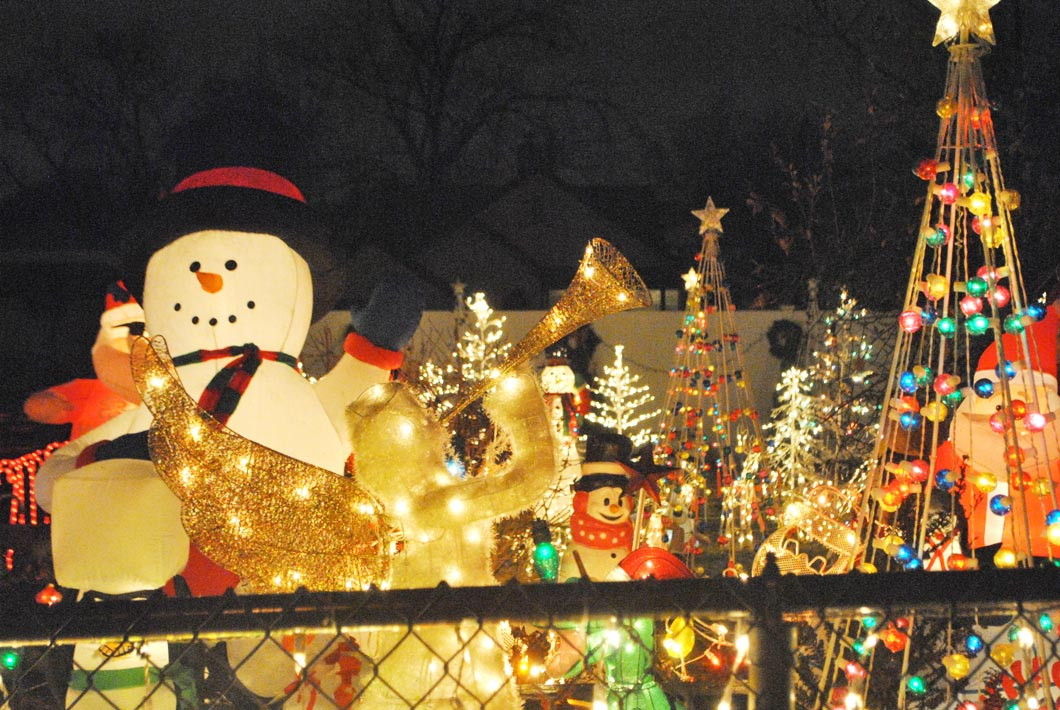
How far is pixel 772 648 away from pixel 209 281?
3234 mm

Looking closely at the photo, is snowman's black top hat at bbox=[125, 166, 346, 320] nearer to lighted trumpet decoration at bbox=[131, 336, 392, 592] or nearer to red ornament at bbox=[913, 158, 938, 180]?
lighted trumpet decoration at bbox=[131, 336, 392, 592]

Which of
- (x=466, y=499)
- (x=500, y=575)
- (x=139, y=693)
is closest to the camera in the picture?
(x=466, y=499)

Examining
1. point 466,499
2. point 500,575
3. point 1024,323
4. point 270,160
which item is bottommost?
point 500,575

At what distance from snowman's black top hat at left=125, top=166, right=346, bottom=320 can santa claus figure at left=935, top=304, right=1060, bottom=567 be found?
2703mm

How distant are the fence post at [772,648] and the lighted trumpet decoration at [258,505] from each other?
77.1 inches

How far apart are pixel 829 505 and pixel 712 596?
385cm

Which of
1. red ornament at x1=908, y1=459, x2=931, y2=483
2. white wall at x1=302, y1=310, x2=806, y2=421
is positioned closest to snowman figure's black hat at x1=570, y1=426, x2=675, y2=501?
red ornament at x1=908, y1=459, x2=931, y2=483

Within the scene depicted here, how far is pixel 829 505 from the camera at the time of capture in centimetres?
538

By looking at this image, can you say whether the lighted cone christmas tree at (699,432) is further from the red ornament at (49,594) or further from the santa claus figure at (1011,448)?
the red ornament at (49,594)

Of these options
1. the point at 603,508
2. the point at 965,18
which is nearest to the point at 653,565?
the point at 603,508

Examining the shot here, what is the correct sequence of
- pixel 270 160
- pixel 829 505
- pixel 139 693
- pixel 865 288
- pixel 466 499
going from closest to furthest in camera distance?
pixel 466 499 → pixel 139 693 → pixel 270 160 → pixel 829 505 → pixel 865 288

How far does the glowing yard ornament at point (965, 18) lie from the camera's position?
11.7 feet

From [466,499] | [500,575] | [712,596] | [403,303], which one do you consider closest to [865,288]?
[500,575]

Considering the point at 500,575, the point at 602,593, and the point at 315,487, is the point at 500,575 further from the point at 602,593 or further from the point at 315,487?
the point at 602,593
